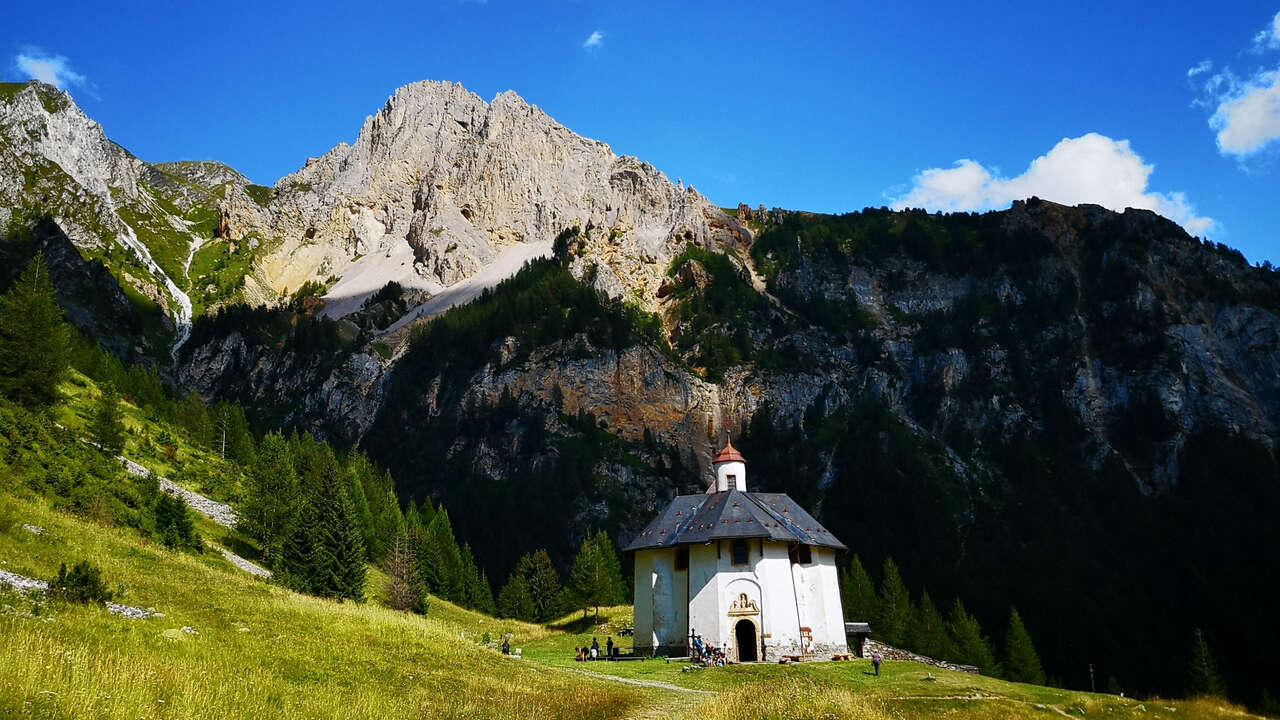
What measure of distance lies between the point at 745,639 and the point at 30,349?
50788 millimetres

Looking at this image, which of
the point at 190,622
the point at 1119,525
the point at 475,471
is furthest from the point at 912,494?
the point at 190,622

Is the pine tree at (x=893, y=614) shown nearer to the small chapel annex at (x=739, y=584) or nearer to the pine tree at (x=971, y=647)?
the pine tree at (x=971, y=647)

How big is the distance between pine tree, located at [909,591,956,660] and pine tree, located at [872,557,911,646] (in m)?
0.94

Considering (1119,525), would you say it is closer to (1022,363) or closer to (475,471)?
(1022,363)

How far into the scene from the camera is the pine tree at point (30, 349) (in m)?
53.8

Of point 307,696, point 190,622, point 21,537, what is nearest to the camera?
point 307,696

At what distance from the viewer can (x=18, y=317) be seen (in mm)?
55969

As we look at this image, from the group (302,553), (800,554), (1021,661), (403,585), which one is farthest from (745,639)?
(1021,661)

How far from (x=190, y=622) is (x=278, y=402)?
16828 cm

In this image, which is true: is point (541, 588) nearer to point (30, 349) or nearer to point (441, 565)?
point (441, 565)

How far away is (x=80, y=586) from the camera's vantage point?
2230cm

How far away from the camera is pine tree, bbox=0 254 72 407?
53812 millimetres

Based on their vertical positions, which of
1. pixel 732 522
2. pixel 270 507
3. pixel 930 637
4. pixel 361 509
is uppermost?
pixel 361 509

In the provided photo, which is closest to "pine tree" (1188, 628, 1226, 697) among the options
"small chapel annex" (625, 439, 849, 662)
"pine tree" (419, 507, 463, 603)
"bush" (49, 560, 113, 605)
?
"small chapel annex" (625, 439, 849, 662)
